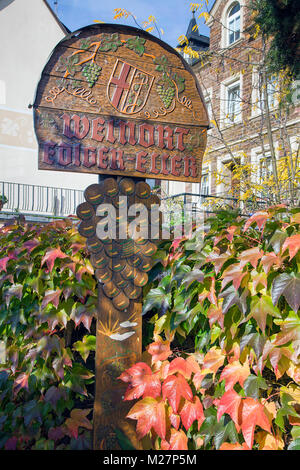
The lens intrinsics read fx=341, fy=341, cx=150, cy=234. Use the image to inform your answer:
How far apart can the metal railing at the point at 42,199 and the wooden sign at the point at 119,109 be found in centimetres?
1285

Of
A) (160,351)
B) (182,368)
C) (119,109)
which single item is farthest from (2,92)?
(182,368)

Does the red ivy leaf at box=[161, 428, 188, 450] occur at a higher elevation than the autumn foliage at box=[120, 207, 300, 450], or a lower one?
lower

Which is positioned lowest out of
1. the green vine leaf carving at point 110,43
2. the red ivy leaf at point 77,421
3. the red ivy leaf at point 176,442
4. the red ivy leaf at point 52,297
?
the red ivy leaf at point 77,421

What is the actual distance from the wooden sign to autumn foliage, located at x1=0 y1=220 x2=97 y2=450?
19.0 inches

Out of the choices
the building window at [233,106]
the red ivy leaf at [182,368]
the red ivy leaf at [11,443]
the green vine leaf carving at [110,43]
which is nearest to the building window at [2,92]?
the building window at [233,106]

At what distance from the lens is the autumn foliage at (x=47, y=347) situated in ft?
5.47

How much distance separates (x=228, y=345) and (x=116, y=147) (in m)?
1.10

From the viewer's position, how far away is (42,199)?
48.5 ft

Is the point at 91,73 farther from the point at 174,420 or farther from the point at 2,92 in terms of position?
the point at 2,92

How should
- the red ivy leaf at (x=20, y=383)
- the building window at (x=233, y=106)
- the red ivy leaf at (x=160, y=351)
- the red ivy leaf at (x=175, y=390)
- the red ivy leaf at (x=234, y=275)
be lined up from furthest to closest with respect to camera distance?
the building window at (x=233, y=106) < the red ivy leaf at (x=20, y=383) < the red ivy leaf at (x=160, y=351) < the red ivy leaf at (x=175, y=390) < the red ivy leaf at (x=234, y=275)

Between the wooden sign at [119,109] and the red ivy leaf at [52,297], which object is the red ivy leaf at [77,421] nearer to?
the red ivy leaf at [52,297]

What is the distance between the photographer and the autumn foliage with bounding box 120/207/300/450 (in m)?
1.14

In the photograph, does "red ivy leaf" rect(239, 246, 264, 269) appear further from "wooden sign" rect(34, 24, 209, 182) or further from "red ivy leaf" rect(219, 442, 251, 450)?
"wooden sign" rect(34, 24, 209, 182)

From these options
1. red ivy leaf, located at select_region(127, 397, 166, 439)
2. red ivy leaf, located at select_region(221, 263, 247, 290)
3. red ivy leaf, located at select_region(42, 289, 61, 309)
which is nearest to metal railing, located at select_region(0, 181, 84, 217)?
red ivy leaf, located at select_region(42, 289, 61, 309)
